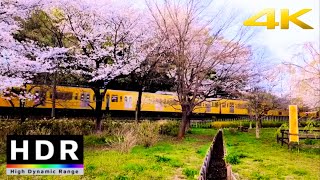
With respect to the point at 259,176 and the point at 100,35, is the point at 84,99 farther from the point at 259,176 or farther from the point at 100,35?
the point at 259,176

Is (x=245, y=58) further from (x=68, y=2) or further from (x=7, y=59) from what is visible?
(x=7, y=59)

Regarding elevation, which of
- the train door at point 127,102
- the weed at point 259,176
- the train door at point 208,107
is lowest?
the weed at point 259,176

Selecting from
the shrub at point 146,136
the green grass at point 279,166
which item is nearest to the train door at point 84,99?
the shrub at point 146,136

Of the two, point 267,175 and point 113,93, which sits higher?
point 113,93

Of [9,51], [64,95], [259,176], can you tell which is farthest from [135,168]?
[64,95]

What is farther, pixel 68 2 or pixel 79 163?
pixel 68 2

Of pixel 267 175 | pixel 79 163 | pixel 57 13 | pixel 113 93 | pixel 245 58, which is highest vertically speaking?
pixel 57 13

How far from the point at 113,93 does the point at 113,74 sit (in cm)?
551

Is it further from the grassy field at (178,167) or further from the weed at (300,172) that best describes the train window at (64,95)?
the weed at (300,172)

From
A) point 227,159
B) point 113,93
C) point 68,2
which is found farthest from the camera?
point 113,93

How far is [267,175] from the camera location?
226 inches

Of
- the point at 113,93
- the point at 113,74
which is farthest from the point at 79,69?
the point at 113,93

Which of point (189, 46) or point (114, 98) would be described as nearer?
point (189, 46)

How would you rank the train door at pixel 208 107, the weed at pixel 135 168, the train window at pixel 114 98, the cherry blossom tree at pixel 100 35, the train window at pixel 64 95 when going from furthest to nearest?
the train door at pixel 208 107
the train window at pixel 114 98
the train window at pixel 64 95
the cherry blossom tree at pixel 100 35
the weed at pixel 135 168
